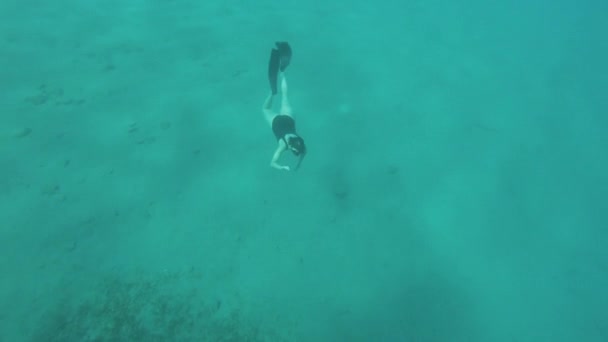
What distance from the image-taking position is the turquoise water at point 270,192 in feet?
16.3

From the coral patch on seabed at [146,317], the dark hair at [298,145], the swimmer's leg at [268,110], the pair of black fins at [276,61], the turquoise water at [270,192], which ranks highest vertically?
the pair of black fins at [276,61]

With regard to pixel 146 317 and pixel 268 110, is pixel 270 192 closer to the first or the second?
pixel 268 110

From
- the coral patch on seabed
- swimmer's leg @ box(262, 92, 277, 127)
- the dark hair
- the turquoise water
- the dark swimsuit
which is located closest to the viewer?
the coral patch on seabed

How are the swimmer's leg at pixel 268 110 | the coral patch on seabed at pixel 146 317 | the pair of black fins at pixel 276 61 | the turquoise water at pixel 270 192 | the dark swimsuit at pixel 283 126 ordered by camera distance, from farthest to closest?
1. the swimmer's leg at pixel 268 110
2. the pair of black fins at pixel 276 61
3. the dark swimsuit at pixel 283 126
4. the turquoise water at pixel 270 192
5. the coral patch on seabed at pixel 146 317

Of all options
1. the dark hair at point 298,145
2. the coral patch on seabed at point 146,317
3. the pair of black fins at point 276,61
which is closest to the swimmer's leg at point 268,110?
the pair of black fins at point 276,61

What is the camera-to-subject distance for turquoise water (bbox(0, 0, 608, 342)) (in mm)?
4953

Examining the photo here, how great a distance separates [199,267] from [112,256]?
4.60ft

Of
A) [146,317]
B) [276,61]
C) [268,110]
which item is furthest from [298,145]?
[146,317]

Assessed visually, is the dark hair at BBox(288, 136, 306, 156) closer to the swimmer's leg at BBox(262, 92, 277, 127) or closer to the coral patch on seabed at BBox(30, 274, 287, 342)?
the swimmer's leg at BBox(262, 92, 277, 127)

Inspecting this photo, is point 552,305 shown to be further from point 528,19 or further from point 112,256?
point 528,19

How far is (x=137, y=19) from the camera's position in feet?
33.8

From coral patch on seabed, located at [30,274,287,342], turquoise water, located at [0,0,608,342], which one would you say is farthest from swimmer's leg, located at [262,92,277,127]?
coral patch on seabed, located at [30,274,287,342]

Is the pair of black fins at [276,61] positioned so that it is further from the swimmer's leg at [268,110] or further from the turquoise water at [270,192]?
the turquoise water at [270,192]

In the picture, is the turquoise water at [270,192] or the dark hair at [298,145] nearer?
the turquoise water at [270,192]
